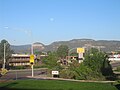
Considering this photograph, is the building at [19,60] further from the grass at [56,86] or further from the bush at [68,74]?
the grass at [56,86]

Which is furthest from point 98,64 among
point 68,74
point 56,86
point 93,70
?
point 56,86

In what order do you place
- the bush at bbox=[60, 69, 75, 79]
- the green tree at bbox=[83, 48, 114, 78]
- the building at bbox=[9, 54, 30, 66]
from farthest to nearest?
the building at bbox=[9, 54, 30, 66] → the bush at bbox=[60, 69, 75, 79] → the green tree at bbox=[83, 48, 114, 78]

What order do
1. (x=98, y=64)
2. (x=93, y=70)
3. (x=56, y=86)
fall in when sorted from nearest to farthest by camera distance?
1. (x=56, y=86)
2. (x=93, y=70)
3. (x=98, y=64)

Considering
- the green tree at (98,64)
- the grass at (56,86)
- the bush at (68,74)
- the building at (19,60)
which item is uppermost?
the building at (19,60)

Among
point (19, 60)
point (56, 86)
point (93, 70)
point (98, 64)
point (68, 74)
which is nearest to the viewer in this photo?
point (56, 86)

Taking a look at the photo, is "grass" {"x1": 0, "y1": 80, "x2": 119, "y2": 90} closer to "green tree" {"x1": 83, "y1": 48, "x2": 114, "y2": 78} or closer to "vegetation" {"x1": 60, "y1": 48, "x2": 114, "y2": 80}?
"vegetation" {"x1": 60, "y1": 48, "x2": 114, "y2": 80}

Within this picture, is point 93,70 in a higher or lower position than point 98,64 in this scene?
lower

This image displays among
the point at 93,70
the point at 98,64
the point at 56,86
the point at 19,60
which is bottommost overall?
the point at 56,86

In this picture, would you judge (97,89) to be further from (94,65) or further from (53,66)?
(53,66)

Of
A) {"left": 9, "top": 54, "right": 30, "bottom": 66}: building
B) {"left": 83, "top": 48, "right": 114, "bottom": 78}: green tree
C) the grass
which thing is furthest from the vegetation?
{"left": 9, "top": 54, "right": 30, "bottom": 66}: building

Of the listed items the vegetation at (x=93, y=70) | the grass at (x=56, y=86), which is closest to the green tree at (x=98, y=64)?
the vegetation at (x=93, y=70)

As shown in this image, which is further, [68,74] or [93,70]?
[68,74]

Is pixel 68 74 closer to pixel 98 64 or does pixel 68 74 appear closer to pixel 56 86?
pixel 98 64

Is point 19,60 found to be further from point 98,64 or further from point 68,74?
point 98,64
